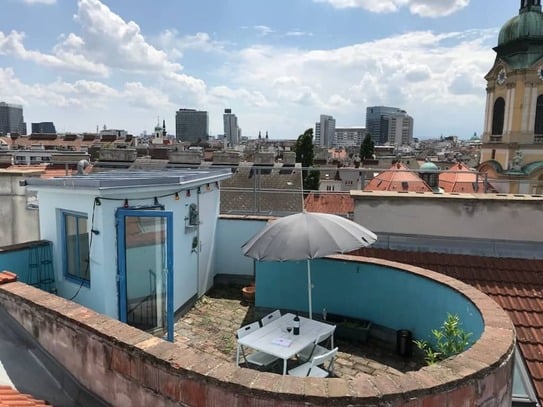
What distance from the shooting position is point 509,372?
2939 millimetres

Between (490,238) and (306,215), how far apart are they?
345cm

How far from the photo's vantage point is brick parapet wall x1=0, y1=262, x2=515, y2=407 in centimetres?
237

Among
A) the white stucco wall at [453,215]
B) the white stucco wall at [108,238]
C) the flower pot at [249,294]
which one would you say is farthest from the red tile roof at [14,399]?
the white stucco wall at [453,215]

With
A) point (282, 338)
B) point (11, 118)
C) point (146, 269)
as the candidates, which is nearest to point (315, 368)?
point (282, 338)

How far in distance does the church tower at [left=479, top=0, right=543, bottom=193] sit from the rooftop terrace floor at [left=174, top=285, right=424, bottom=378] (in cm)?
3229

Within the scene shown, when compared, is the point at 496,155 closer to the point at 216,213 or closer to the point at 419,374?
the point at 216,213

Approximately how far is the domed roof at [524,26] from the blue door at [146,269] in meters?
38.3

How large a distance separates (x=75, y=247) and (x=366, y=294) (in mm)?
3948

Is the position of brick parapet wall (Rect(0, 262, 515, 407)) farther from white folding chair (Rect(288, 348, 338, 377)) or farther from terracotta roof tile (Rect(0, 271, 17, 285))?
white folding chair (Rect(288, 348, 338, 377))

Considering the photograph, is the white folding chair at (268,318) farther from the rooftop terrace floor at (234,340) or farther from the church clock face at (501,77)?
the church clock face at (501,77)

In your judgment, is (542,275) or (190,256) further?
(190,256)

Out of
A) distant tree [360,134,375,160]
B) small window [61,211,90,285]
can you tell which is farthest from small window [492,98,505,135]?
small window [61,211,90,285]

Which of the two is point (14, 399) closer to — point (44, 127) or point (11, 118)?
point (11, 118)

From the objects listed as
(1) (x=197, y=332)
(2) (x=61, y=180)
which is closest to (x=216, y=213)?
(1) (x=197, y=332)
